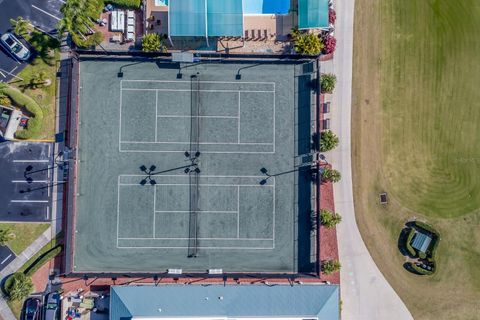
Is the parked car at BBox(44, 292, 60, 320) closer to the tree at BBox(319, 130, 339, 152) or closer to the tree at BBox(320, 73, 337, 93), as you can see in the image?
the tree at BBox(319, 130, 339, 152)

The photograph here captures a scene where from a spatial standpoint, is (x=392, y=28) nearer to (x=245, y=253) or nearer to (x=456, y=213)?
(x=456, y=213)

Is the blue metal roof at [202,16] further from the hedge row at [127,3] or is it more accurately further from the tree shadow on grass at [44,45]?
the tree shadow on grass at [44,45]

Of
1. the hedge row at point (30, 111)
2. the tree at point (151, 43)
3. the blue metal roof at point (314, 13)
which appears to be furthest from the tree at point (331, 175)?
the hedge row at point (30, 111)

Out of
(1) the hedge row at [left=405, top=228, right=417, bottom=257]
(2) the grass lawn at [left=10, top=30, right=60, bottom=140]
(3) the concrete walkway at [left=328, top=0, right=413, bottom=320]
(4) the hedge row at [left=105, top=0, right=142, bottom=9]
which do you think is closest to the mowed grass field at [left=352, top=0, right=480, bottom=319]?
(3) the concrete walkway at [left=328, top=0, right=413, bottom=320]

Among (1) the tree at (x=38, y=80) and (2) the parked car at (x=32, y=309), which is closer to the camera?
(2) the parked car at (x=32, y=309)

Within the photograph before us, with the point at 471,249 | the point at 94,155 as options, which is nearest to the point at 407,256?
the point at 471,249

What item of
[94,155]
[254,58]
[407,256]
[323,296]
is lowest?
[323,296]

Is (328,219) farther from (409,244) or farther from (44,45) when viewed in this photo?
(44,45)
